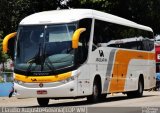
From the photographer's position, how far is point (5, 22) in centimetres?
4906

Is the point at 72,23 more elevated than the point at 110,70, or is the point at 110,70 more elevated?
the point at 72,23

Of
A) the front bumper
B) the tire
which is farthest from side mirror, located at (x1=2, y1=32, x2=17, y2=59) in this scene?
the tire

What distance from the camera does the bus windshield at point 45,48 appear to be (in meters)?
21.2

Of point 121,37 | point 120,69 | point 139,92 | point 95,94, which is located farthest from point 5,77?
point 95,94

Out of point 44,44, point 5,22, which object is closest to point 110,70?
point 44,44

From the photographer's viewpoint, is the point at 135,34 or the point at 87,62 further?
the point at 135,34

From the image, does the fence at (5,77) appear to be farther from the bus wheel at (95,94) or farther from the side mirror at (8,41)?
the bus wheel at (95,94)

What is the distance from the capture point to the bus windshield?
21.2 m

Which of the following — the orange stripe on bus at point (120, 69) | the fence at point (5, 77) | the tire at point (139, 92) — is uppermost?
the orange stripe on bus at point (120, 69)

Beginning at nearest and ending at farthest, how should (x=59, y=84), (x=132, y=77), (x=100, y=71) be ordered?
1. (x=59, y=84)
2. (x=100, y=71)
3. (x=132, y=77)

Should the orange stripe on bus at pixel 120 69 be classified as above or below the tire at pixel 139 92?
above

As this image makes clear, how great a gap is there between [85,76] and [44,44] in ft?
7.03

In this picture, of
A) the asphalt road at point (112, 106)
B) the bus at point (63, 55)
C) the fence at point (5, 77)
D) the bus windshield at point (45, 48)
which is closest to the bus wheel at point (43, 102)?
the bus at point (63, 55)

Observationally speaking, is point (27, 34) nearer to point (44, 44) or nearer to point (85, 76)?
point (44, 44)
